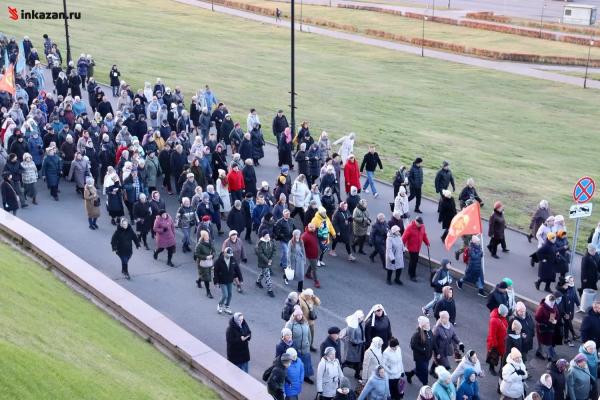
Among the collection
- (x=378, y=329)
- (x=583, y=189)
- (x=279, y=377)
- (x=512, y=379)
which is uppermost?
(x=583, y=189)

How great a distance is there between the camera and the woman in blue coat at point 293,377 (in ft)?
44.7

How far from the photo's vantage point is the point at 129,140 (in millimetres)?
25281

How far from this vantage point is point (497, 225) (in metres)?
21.1

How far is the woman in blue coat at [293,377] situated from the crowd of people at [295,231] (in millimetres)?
20

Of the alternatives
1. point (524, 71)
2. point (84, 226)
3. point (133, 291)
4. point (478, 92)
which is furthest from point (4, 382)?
point (524, 71)

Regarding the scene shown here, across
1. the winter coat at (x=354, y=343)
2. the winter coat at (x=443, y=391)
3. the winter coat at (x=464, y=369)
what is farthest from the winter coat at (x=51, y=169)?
the winter coat at (x=443, y=391)

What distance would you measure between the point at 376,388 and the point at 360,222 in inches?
292

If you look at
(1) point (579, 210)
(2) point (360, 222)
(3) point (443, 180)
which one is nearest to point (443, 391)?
(1) point (579, 210)

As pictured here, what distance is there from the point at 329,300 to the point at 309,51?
35200mm

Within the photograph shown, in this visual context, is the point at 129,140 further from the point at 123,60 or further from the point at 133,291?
the point at 123,60

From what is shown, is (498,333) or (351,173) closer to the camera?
(498,333)

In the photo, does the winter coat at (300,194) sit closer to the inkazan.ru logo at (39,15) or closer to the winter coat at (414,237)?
the winter coat at (414,237)

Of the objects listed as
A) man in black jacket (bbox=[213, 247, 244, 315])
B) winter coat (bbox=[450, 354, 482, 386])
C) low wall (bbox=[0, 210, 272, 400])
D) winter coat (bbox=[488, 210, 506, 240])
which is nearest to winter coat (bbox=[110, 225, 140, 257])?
low wall (bbox=[0, 210, 272, 400])

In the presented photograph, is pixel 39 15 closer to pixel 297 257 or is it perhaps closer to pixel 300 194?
pixel 300 194
